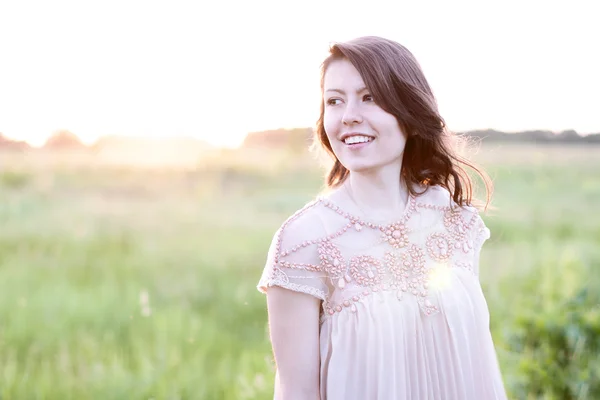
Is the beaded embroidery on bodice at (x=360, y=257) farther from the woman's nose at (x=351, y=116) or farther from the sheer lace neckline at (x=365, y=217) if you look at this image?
the woman's nose at (x=351, y=116)

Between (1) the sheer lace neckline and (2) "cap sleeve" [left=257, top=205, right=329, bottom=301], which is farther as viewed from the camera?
(1) the sheer lace neckline

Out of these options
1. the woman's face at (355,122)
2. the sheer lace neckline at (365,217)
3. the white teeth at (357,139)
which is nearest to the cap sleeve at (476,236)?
the sheer lace neckline at (365,217)

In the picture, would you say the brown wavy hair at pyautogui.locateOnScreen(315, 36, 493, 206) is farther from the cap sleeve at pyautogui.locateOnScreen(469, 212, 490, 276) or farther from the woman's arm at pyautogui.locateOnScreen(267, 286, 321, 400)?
the woman's arm at pyautogui.locateOnScreen(267, 286, 321, 400)

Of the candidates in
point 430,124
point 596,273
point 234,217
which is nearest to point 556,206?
point 596,273

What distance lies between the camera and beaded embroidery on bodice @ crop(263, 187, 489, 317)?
6.81 ft

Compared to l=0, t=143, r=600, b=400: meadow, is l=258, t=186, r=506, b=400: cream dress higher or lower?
higher

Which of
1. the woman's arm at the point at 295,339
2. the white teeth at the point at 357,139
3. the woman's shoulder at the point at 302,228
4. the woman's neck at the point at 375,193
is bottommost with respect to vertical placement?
the woman's arm at the point at 295,339

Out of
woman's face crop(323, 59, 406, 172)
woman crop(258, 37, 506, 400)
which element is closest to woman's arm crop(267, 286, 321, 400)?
woman crop(258, 37, 506, 400)

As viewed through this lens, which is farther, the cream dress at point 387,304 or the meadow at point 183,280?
the meadow at point 183,280

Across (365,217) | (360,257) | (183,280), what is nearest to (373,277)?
(360,257)

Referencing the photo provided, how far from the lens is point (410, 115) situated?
2.19 meters

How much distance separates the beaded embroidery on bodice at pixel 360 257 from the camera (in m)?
2.07

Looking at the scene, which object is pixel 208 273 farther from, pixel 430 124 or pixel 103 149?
pixel 103 149

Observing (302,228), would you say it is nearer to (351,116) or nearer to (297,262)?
(297,262)
